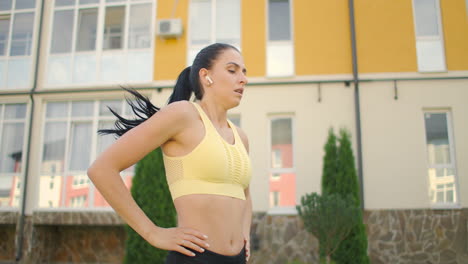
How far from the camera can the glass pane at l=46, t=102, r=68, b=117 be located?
971cm

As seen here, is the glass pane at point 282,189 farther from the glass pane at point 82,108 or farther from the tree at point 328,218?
the glass pane at point 82,108

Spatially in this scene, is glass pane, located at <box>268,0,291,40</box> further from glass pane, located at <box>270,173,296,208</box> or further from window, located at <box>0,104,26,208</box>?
window, located at <box>0,104,26,208</box>

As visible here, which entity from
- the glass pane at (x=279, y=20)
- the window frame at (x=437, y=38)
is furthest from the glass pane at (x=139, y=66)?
the window frame at (x=437, y=38)

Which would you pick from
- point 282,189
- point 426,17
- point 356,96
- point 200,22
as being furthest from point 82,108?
point 426,17

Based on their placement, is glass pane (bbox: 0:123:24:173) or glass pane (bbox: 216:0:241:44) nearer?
glass pane (bbox: 216:0:241:44)

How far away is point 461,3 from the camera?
8766 mm

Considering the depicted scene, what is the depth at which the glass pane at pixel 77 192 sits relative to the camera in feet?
30.3

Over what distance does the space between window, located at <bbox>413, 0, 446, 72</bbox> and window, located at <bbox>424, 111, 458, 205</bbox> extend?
1115mm

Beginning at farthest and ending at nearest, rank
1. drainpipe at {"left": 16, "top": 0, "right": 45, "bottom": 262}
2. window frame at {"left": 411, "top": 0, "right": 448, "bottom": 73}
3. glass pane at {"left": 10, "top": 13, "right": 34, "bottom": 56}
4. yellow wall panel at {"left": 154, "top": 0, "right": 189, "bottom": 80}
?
glass pane at {"left": 10, "top": 13, "right": 34, "bottom": 56}
yellow wall panel at {"left": 154, "top": 0, "right": 189, "bottom": 80}
drainpipe at {"left": 16, "top": 0, "right": 45, "bottom": 262}
window frame at {"left": 411, "top": 0, "right": 448, "bottom": 73}

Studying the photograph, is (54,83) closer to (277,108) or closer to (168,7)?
(168,7)

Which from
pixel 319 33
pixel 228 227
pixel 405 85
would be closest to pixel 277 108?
pixel 319 33

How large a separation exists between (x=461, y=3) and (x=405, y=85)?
2.35 meters

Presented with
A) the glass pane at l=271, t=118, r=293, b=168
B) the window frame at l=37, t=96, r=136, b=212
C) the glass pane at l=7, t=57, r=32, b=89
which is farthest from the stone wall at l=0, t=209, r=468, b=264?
the glass pane at l=7, t=57, r=32, b=89

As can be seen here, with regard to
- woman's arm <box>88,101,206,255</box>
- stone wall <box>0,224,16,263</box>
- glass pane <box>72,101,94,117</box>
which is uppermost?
glass pane <box>72,101,94,117</box>
